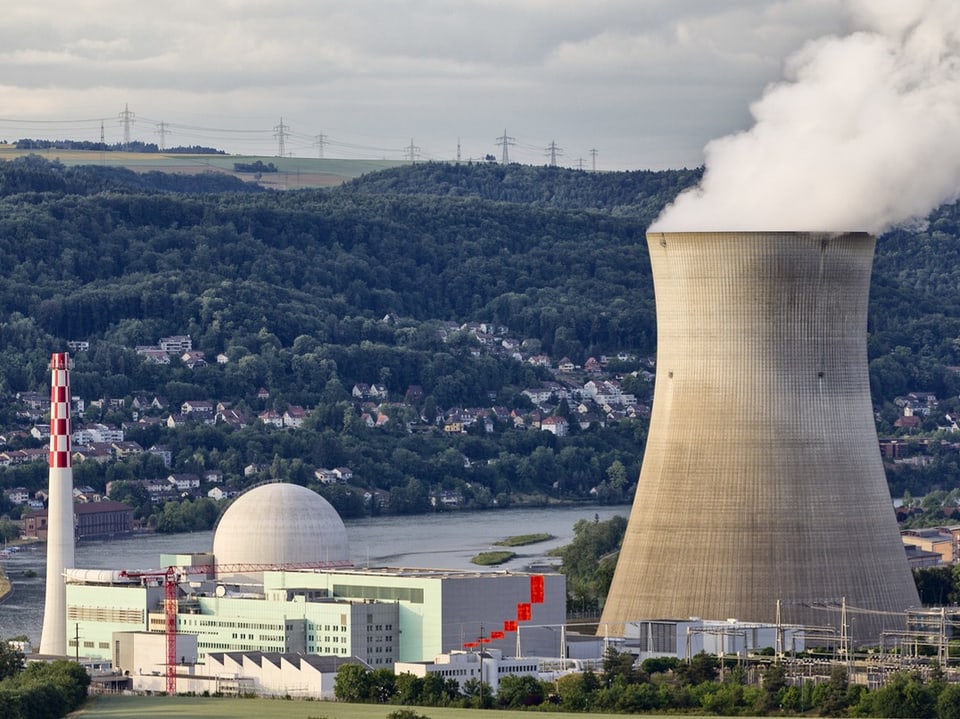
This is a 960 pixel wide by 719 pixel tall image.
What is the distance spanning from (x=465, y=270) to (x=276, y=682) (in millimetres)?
106359

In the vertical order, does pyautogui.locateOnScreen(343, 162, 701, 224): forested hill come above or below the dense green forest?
above

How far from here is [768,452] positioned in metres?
37.4

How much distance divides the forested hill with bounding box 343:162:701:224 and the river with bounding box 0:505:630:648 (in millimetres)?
72291

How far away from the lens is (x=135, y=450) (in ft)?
321

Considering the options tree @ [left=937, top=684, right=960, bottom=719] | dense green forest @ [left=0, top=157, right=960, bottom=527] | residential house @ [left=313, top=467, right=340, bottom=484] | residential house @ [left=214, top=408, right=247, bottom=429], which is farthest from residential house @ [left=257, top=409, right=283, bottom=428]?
tree @ [left=937, top=684, right=960, bottom=719]

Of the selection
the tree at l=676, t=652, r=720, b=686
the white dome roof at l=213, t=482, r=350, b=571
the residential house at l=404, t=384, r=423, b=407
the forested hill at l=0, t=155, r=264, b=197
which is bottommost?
the tree at l=676, t=652, r=720, b=686

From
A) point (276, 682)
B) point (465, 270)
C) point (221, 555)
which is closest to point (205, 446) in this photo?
point (465, 270)

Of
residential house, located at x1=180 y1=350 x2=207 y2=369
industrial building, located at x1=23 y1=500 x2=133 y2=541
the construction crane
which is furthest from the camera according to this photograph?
residential house, located at x1=180 y1=350 x2=207 y2=369

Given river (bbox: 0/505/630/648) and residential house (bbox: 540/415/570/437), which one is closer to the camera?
river (bbox: 0/505/630/648)

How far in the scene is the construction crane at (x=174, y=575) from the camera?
39.5 m

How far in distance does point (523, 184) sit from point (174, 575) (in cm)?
13104

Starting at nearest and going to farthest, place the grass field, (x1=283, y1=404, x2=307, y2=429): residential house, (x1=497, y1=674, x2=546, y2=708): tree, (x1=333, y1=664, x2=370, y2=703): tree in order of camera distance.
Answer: the grass field → (x1=497, y1=674, x2=546, y2=708): tree → (x1=333, y1=664, x2=370, y2=703): tree → (x1=283, y1=404, x2=307, y2=429): residential house

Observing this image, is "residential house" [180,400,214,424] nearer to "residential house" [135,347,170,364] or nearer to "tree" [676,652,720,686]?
"residential house" [135,347,170,364]

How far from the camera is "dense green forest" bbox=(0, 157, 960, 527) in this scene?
101625 mm
